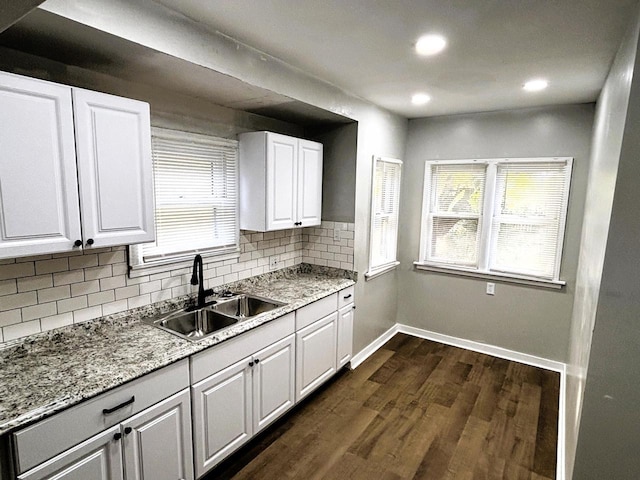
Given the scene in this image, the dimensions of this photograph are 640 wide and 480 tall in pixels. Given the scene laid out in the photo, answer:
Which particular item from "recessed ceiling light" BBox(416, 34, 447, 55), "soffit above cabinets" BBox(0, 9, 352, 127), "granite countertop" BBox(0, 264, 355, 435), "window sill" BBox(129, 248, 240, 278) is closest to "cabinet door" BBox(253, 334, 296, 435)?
"granite countertop" BBox(0, 264, 355, 435)

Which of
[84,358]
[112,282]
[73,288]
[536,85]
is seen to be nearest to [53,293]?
[73,288]

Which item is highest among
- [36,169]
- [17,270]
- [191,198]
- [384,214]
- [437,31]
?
[437,31]

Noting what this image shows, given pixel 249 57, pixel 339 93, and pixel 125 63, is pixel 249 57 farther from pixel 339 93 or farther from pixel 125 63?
pixel 339 93

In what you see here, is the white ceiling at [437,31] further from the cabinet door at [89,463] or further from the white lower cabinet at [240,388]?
the cabinet door at [89,463]

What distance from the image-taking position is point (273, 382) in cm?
249

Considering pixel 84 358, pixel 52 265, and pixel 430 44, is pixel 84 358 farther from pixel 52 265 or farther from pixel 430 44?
pixel 430 44

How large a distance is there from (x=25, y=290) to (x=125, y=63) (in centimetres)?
123

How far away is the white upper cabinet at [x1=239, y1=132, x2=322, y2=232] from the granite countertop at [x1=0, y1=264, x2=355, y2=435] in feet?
2.45

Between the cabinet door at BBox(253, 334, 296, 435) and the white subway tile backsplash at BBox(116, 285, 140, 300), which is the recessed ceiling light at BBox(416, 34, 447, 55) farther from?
the white subway tile backsplash at BBox(116, 285, 140, 300)

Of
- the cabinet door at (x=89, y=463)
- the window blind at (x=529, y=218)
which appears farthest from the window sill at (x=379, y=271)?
the cabinet door at (x=89, y=463)

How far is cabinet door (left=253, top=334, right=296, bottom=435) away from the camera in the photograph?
2359mm

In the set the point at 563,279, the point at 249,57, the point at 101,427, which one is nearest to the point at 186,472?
the point at 101,427

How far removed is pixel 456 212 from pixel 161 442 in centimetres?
337

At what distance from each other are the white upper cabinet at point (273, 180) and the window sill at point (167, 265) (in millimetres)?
386
